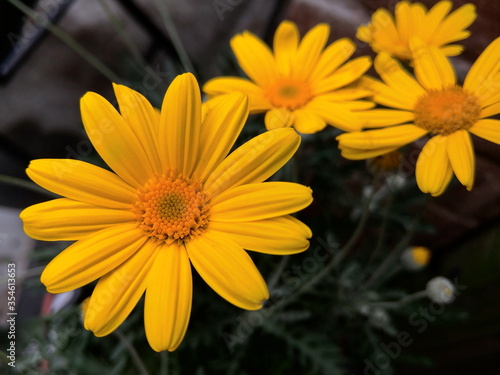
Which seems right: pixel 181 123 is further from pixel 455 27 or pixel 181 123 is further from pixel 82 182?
pixel 455 27

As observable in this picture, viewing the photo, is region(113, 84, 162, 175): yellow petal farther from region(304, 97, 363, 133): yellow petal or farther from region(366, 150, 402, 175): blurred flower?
region(366, 150, 402, 175): blurred flower

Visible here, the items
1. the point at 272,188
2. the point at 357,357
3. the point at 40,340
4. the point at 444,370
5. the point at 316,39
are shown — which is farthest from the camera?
the point at 444,370

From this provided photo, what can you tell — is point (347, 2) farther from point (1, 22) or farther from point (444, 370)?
point (444, 370)

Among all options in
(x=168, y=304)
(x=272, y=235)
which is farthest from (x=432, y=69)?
(x=168, y=304)

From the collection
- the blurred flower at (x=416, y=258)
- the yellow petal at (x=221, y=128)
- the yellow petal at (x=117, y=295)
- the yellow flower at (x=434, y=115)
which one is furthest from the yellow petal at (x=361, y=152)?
the blurred flower at (x=416, y=258)

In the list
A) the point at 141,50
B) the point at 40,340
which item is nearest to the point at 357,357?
the point at 40,340

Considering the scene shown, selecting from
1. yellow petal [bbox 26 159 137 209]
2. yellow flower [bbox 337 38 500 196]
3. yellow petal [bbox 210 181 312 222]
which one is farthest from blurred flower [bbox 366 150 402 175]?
yellow petal [bbox 26 159 137 209]
